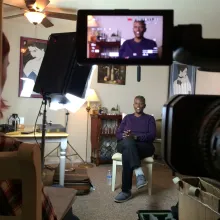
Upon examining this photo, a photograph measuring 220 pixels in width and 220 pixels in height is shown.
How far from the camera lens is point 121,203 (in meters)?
2.81

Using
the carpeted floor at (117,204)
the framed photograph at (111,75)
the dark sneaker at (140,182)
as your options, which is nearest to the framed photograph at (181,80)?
the framed photograph at (111,75)

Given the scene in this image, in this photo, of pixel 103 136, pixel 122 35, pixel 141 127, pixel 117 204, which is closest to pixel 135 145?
pixel 141 127

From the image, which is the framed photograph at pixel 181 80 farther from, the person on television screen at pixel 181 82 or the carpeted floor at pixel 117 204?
the carpeted floor at pixel 117 204

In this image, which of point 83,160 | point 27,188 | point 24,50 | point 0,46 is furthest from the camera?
point 83,160

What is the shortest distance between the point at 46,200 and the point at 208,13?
311 cm

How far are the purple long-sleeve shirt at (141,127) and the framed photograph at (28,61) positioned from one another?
5.56 ft

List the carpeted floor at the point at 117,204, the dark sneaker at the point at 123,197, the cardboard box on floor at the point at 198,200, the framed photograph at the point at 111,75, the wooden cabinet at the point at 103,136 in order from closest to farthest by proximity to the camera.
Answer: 1. the cardboard box on floor at the point at 198,200
2. the carpeted floor at the point at 117,204
3. the dark sneaker at the point at 123,197
4. the wooden cabinet at the point at 103,136
5. the framed photograph at the point at 111,75

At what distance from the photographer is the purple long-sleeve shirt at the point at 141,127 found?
128 inches

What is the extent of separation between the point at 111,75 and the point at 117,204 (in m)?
2.44

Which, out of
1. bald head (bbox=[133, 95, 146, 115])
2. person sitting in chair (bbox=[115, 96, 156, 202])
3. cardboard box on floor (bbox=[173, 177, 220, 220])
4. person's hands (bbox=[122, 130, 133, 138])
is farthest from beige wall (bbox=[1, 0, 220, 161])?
cardboard box on floor (bbox=[173, 177, 220, 220])

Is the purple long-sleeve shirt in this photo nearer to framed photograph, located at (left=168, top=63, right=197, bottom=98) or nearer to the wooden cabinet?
the wooden cabinet

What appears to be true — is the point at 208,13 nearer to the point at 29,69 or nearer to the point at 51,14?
the point at 51,14

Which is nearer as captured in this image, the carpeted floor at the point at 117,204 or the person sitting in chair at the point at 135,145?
the carpeted floor at the point at 117,204

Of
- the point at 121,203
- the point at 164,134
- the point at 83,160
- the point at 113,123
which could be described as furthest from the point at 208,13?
the point at 164,134
